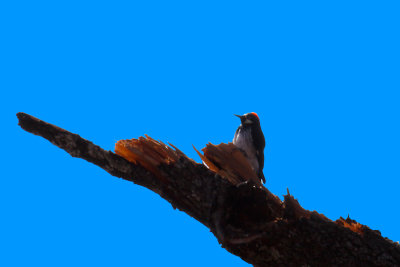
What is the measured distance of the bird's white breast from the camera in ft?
25.1

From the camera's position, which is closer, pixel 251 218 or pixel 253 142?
pixel 251 218

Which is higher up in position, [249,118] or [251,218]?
[249,118]

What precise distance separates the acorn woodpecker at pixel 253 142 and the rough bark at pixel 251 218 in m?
3.13

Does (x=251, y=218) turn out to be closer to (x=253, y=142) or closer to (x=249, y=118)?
(x=253, y=142)

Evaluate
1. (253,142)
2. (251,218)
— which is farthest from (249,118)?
(251,218)

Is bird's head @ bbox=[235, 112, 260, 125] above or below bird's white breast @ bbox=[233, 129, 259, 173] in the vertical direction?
above

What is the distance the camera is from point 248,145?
25.3 ft

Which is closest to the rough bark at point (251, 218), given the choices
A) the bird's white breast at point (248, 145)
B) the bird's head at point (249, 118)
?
the bird's white breast at point (248, 145)

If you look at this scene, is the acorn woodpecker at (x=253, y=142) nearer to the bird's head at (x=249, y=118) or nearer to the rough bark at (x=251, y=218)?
the bird's head at (x=249, y=118)

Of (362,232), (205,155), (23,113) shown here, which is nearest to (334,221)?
(362,232)

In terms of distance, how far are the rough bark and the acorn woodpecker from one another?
123 inches

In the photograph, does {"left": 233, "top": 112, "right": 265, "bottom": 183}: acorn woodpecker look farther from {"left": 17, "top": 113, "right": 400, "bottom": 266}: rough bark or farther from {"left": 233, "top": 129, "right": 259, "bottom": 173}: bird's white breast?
{"left": 17, "top": 113, "right": 400, "bottom": 266}: rough bark

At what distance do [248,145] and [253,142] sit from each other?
12 cm

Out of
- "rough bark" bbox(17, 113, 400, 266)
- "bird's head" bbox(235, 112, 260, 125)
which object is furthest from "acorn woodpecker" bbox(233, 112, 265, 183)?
"rough bark" bbox(17, 113, 400, 266)
